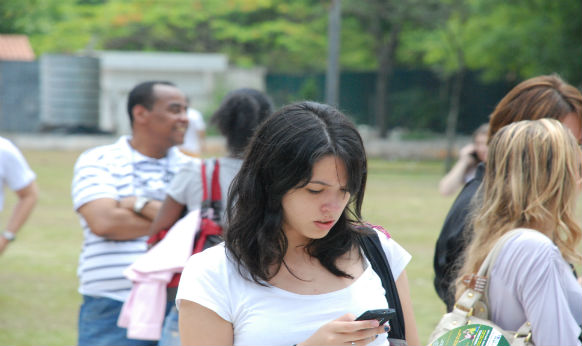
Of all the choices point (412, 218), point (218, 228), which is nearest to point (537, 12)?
point (412, 218)

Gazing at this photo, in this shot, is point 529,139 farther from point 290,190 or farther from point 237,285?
point 237,285

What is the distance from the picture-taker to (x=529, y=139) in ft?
9.52

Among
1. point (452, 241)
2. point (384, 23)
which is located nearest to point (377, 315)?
point (452, 241)

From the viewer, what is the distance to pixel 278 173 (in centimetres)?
226

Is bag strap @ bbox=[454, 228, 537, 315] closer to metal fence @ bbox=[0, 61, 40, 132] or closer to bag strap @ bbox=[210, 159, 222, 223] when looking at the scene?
bag strap @ bbox=[210, 159, 222, 223]

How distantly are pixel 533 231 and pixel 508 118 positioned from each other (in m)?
0.88

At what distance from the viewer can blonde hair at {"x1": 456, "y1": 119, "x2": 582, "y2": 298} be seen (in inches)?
113

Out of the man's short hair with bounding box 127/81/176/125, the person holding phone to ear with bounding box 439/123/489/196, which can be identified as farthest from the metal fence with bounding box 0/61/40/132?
the man's short hair with bounding box 127/81/176/125

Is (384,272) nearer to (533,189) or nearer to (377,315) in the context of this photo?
(377,315)

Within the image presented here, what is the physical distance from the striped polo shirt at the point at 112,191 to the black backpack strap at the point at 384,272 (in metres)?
1.93

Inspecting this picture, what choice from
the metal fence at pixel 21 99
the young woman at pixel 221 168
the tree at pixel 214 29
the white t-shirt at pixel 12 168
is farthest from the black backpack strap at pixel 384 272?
the metal fence at pixel 21 99

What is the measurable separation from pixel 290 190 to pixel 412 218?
11285 mm

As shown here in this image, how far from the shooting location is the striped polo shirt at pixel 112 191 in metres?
4.05

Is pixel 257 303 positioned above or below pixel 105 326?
above
